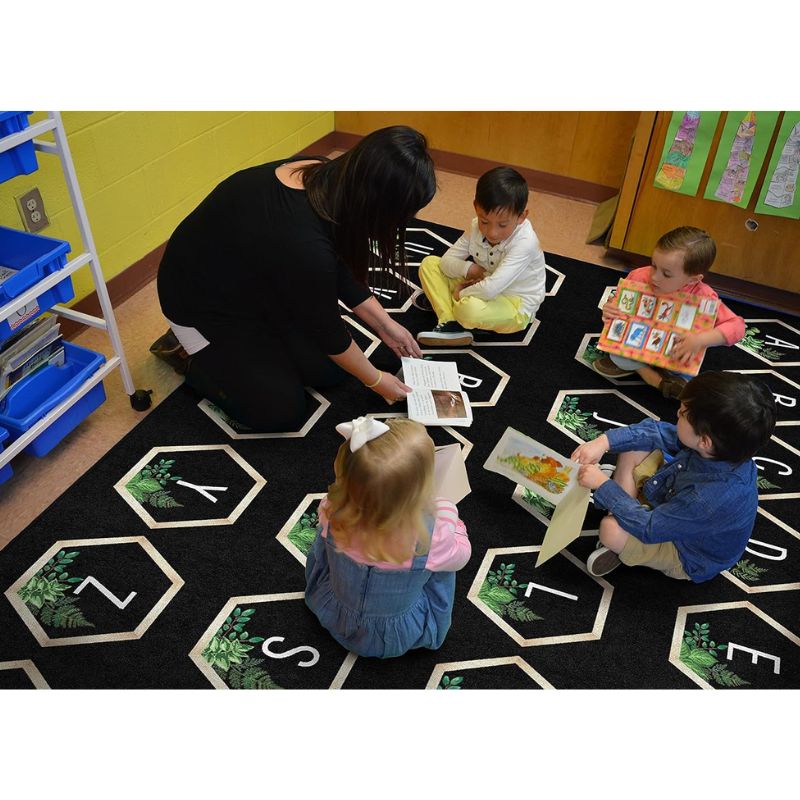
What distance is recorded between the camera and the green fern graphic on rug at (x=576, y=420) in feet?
8.29

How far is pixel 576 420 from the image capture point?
2576mm

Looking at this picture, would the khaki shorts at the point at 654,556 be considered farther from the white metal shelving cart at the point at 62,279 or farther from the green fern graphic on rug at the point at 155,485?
the white metal shelving cart at the point at 62,279

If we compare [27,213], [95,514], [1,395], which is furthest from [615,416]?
[27,213]

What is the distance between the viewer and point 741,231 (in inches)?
117

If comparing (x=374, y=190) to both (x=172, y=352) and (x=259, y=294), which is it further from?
(x=172, y=352)

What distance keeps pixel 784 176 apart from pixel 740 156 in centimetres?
17

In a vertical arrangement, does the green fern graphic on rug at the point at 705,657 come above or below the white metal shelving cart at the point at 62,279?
below

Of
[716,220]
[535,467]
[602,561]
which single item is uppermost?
[716,220]

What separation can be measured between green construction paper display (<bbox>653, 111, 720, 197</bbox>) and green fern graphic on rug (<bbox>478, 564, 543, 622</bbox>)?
177 centimetres

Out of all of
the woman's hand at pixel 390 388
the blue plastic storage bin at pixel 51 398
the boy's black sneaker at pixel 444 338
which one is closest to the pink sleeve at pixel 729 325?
the boy's black sneaker at pixel 444 338

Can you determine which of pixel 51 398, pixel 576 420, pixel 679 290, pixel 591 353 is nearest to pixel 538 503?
pixel 576 420

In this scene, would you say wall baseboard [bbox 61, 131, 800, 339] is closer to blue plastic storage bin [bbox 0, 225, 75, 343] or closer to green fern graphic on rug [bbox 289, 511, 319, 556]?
blue plastic storage bin [bbox 0, 225, 75, 343]

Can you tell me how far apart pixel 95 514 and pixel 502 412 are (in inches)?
53.0

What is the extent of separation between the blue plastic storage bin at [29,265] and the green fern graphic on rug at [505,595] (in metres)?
1.46
